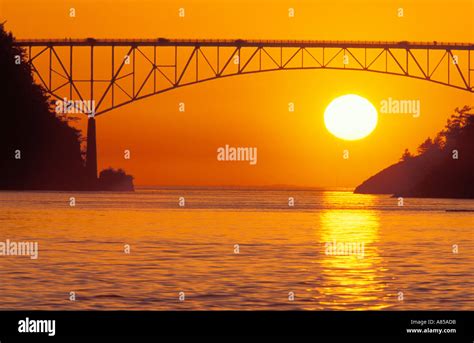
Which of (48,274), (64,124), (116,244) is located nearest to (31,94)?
(64,124)

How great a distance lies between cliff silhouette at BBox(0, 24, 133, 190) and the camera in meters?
162

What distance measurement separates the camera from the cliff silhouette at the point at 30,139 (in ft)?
532

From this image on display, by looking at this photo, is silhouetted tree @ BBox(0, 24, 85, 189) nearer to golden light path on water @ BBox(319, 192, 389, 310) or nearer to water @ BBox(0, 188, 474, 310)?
water @ BBox(0, 188, 474, 310)

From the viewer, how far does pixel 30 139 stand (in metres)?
166

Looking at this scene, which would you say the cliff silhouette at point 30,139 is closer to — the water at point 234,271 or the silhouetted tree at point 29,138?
the silhouetted tree at point 29,138

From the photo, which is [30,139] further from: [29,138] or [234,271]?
[234,271]
